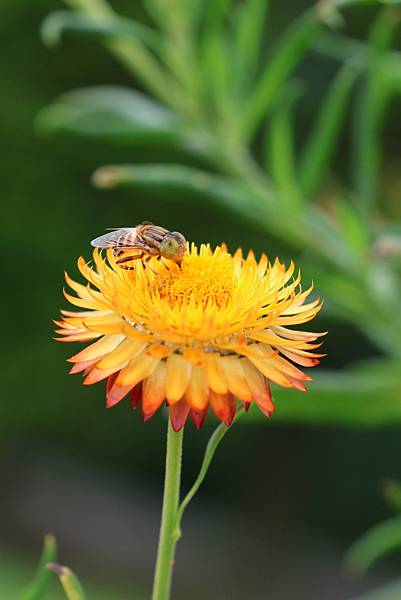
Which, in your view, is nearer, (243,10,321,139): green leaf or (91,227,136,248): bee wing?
(91,227,136,248): bee wing

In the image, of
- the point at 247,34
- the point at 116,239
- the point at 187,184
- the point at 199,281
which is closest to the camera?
the point at 199,281

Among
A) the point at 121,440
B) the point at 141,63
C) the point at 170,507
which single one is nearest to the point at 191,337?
the point at 170,507

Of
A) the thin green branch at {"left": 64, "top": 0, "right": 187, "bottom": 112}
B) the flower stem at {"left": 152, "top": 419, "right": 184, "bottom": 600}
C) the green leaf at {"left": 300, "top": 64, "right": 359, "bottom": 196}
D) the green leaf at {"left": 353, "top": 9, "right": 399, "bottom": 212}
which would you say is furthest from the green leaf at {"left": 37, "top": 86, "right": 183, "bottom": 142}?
the flower stem at {"left": 152, "top": 419, "right": 184, "bottom": 600}

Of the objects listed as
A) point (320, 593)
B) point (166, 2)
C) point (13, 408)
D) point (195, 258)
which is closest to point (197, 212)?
point (13, 408)

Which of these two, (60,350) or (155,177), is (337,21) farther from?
(60,350)

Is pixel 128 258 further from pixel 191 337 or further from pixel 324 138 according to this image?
pixel 324 138

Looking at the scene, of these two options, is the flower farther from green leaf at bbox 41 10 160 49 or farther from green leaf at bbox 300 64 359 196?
green leaf at bbox 300 64 359 196
